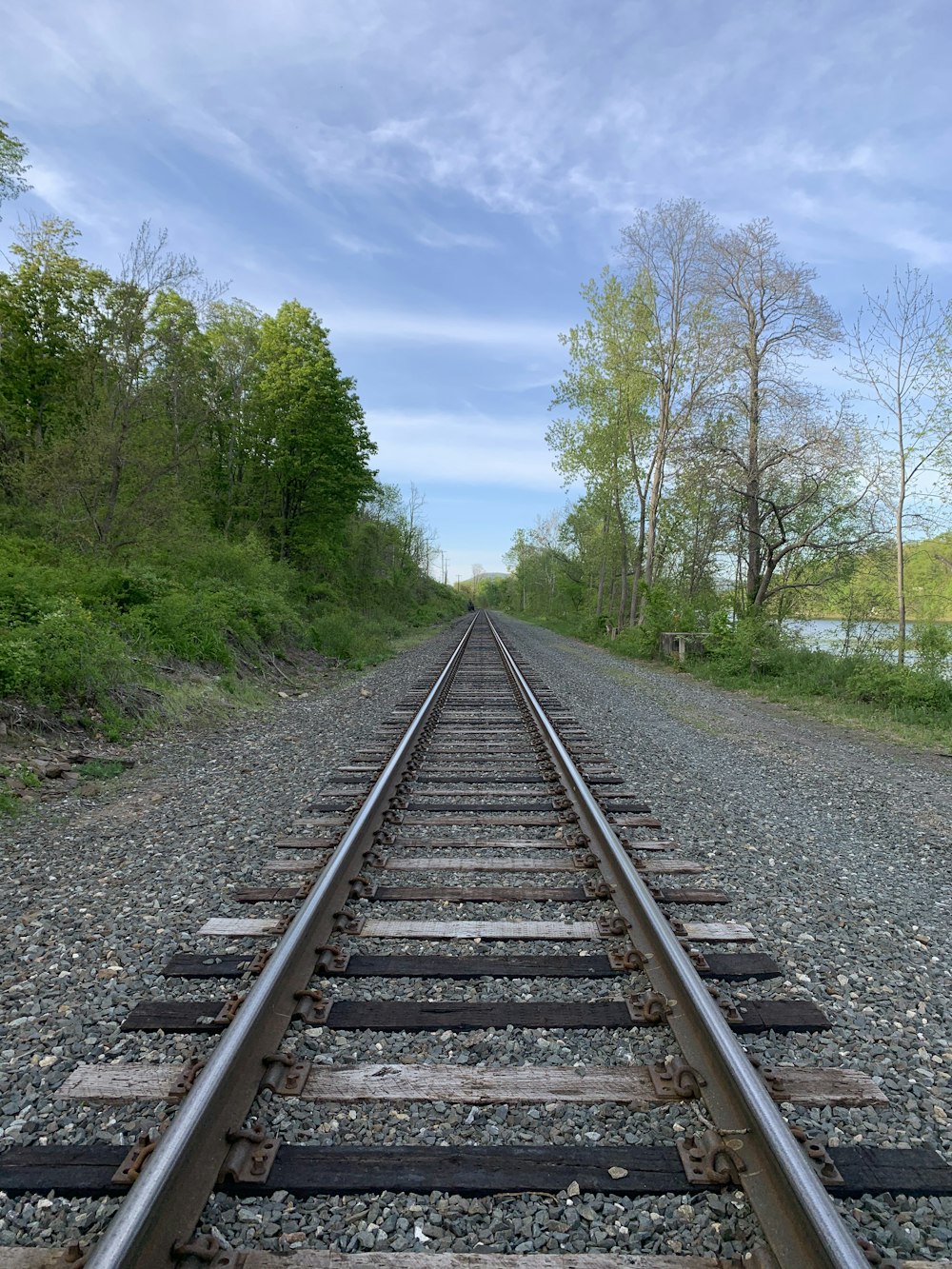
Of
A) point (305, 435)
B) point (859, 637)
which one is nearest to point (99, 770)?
point (859, 637)

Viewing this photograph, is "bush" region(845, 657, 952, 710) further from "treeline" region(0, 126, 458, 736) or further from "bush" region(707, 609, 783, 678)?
"treeline" region(0, 126, 458, 736)

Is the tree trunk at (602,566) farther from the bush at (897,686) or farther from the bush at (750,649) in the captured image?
the bush at (897,686)

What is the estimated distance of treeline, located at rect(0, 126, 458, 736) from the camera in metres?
8.03

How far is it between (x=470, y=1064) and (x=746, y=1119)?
2.87ft

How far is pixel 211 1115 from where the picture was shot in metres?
2.02

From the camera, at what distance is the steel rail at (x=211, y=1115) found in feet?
5.30

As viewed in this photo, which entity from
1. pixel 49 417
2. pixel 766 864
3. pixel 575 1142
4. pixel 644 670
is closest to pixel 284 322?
pixel 49 417

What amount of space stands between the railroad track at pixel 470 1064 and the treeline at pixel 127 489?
5.07 meters

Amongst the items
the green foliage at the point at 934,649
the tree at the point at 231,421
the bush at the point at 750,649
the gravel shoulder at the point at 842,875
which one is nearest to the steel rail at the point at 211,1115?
the gravel shoulder at the point at 842,875

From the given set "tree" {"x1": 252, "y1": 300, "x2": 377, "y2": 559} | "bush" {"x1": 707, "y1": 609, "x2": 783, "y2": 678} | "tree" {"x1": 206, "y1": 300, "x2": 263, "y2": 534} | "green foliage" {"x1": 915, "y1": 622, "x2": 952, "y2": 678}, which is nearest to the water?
"green foliage" {"x1": 915, "y1": 622, "x2": 952, "y2": 678}

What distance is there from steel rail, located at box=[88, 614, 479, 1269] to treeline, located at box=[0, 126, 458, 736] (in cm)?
514

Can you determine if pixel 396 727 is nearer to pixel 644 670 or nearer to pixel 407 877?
pixel 407 877

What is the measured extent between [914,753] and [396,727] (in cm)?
615

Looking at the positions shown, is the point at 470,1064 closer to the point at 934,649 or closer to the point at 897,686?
the point at 897,686
